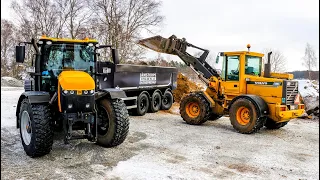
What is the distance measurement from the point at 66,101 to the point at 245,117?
522 centimetres

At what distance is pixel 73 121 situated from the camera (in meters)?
6.05

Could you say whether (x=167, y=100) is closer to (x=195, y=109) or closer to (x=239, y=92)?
(x=195, y=109)

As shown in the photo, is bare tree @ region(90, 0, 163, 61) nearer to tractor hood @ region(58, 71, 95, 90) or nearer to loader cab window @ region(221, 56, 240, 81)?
loader cab window @ region(221, 56, 240, 81)

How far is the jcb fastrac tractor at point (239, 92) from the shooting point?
8930mm

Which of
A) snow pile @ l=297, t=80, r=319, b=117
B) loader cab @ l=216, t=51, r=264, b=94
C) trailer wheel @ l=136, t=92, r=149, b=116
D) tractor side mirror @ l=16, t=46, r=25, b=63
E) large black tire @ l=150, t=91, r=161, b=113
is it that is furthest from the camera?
snow pile @ l=297, t=80, r=319, b=117

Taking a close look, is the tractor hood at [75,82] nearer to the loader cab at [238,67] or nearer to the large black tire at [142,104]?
the loader cab at [238,67]

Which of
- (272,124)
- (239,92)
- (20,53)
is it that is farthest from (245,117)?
(20,53)

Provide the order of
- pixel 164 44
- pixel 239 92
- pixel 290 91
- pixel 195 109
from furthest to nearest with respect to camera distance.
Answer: pixel 164 44 < pixel 195 109 < pixel 239 92 < pixel 290 91

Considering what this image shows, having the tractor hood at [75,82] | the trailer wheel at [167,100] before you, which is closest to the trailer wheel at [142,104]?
the trailer wheel at [167,100]

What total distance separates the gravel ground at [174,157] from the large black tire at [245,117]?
210mm

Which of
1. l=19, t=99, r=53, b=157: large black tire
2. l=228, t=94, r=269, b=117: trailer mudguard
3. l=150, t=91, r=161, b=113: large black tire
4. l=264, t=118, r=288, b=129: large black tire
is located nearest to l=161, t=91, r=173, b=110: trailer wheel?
l=150, t=91, r=161, b=113: large black tire

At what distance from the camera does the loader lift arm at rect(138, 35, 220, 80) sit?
1095cm

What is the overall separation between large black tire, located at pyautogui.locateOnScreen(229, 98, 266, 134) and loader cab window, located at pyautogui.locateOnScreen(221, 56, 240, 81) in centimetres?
87

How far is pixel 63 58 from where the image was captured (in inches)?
274
